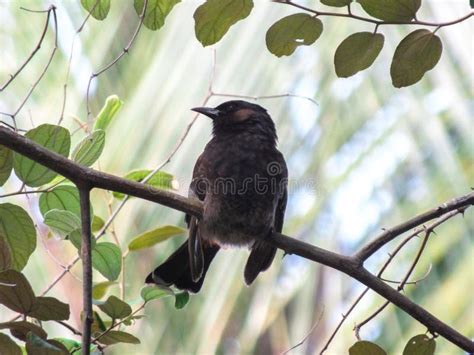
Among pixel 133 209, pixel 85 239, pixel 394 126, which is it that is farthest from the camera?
pixel 394 126

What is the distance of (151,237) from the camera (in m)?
2.68

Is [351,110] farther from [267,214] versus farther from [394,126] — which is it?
[267,214]

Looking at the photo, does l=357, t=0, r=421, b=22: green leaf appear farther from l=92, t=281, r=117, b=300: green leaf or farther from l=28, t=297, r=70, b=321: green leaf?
l=92, t=281, r=117, b=300: green leaf

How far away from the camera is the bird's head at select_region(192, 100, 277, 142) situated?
339 cm

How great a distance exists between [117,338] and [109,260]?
0.30m

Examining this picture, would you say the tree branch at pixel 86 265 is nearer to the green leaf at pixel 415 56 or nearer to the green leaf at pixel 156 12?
the green leaf at pixel 156 12

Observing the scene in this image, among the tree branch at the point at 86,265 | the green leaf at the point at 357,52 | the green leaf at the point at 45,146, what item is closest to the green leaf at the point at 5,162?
the green leaf at the point at 45,146

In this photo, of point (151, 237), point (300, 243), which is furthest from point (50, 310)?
point (151, 237)

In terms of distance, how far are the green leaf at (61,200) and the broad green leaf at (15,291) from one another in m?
0.43

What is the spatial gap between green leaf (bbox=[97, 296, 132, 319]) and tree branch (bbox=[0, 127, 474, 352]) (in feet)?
0.70

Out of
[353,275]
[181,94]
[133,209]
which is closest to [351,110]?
[181,94]

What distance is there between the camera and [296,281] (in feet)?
18.5

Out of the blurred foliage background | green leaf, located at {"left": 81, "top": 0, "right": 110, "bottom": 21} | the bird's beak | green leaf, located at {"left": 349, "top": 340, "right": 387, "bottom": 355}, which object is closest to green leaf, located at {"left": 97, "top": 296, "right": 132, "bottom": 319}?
green leaf, located at {"left": 349, "top": 340, "right": 387, "bottom": 355}

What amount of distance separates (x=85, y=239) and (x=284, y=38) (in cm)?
72
